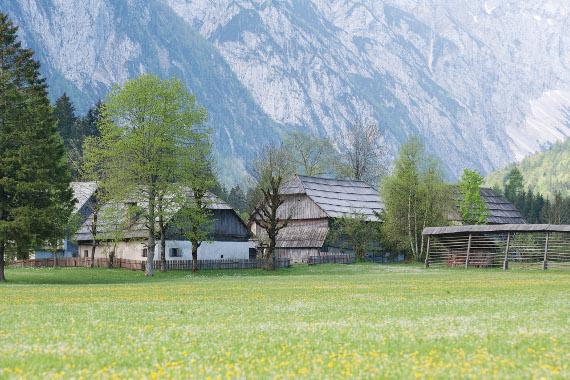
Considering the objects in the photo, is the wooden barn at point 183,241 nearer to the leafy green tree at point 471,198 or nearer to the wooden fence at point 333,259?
the wooden fence at point 333,259

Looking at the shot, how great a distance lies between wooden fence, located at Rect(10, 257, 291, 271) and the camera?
191 feet

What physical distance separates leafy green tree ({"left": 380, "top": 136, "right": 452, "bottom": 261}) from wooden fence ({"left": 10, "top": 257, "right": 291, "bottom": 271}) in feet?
48.9

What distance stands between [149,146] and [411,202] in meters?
33.1

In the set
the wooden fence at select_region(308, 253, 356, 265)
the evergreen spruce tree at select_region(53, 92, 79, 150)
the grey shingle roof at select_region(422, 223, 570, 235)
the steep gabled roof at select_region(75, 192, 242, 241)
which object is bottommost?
the wooden fence at select_region(308, 253, 356, 265)

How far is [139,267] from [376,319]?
4596cm

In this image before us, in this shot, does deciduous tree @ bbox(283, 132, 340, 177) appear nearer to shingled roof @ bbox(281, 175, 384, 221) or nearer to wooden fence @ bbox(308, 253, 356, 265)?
shingled roof @ bbox(281, 175, 384, 221)

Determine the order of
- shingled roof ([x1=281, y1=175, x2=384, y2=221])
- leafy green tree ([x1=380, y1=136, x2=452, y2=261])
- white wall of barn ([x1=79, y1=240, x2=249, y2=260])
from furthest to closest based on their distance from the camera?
shingled roof ([x1=281, y1=175, x2=384, y2=221])
leafy green tree ([x1=380, y1=136, x2=452, y2=261])
white wall of barn ([x1=79, y1=240, x2=249, y2=260])

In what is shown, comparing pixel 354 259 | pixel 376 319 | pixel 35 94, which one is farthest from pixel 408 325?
pixel 354 259

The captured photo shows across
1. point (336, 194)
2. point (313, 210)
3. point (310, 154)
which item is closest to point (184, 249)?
point (313, 210)

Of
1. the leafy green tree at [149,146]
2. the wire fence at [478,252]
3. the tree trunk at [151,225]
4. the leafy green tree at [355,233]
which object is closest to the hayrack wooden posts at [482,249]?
the wire fence at [478,252]

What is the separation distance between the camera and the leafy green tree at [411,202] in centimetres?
6978

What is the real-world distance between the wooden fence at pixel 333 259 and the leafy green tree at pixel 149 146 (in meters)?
21.5

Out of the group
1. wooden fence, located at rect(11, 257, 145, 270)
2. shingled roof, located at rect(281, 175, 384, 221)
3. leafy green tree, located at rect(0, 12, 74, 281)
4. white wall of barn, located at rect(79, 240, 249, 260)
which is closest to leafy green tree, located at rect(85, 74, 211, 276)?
leafy green tree, located at rect(0, 12, 74, 281)

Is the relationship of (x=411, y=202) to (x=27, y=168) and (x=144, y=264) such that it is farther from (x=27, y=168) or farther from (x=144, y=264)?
(x=27, y=168)
